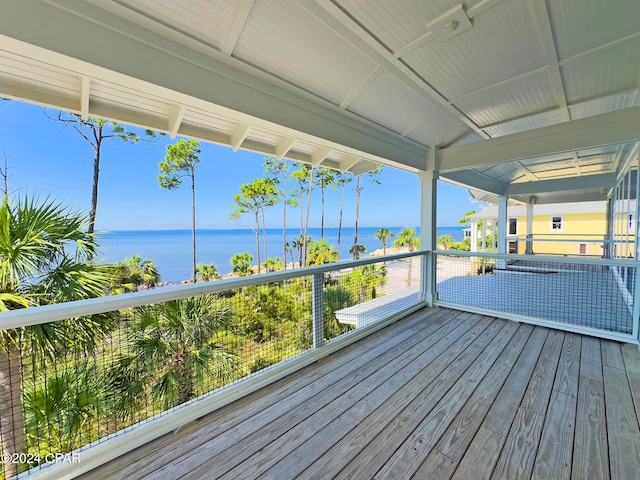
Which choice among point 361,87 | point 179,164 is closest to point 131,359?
point 361,87

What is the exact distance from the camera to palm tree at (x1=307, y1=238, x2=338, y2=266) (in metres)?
16.6

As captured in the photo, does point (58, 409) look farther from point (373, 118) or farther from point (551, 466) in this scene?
point (373, 118)

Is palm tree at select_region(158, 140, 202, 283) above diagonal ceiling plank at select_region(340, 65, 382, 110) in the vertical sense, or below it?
above

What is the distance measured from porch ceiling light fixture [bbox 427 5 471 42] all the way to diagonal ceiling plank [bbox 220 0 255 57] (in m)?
Result: 1.28

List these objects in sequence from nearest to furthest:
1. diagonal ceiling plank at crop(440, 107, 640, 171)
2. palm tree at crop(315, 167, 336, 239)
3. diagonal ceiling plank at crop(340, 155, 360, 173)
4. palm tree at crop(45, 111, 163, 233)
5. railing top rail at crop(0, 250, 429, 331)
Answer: railing top rail at crop(0, 250, 429, 331)
diagonal ceiling plank at crop(440, 107, 640, 171)
diagonal ceiling plank at crop(340, 155, 360, 173)
palm tree at crop(45, 111, 163, 233)
palm tree at crop(315, 167, 336, 239)

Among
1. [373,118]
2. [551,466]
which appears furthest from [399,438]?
[373,118]

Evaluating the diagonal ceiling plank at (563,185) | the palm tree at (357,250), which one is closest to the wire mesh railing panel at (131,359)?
the diagonal ceiling plank at (563,185)

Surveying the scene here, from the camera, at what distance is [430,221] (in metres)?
4.38

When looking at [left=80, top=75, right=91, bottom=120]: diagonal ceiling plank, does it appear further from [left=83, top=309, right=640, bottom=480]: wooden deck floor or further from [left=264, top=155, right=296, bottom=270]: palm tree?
[left=264, top=155, right=296, bottom=270]: palm tree

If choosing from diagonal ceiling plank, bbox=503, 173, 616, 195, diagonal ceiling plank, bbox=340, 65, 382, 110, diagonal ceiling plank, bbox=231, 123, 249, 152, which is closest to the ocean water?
diagonal ceiling plank, bbox=231, 123, 249, 152

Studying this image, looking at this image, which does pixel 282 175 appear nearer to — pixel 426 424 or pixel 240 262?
pixel 240 262

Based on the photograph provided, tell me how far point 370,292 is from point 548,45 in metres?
2.95

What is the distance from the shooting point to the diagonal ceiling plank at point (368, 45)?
178 centimetres

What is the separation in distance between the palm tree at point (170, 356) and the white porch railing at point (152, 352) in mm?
11
